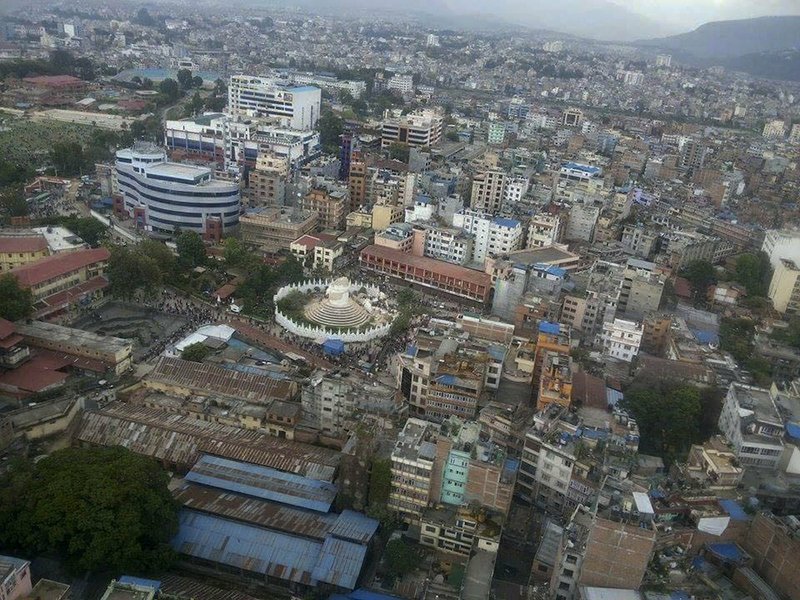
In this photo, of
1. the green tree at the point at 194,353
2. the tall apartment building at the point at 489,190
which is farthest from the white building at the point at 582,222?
the green tree at the point at 194,353

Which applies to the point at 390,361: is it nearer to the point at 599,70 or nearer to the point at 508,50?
the point at 599,70

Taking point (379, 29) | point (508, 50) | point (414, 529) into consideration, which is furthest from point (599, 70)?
point (414, 529)

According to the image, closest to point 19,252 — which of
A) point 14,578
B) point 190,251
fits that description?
point 190,251

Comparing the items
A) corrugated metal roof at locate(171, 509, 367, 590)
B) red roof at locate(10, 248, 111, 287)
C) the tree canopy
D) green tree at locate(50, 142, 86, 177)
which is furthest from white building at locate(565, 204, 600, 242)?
green tree at locate(50, 142, 86, 177)

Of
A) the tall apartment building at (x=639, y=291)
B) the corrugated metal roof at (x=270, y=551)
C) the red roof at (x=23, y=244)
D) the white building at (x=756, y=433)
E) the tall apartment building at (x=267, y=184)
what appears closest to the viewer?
the corrugated metal roof at (x=270, y=551)

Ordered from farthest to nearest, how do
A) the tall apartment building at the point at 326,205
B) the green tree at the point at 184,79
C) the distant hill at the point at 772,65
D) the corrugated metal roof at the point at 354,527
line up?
the distant hill at the point at 772,65 < the green tree at the point at 184,79 < the tall apartment building at the point at 326,205 < the corrugated metal roof at the point at 354,527

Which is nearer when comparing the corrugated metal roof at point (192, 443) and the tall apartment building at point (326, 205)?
the corrugated metal roof at point (192, 443)

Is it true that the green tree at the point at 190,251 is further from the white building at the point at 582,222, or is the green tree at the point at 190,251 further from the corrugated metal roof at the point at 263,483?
the white building at the point at 582,222
